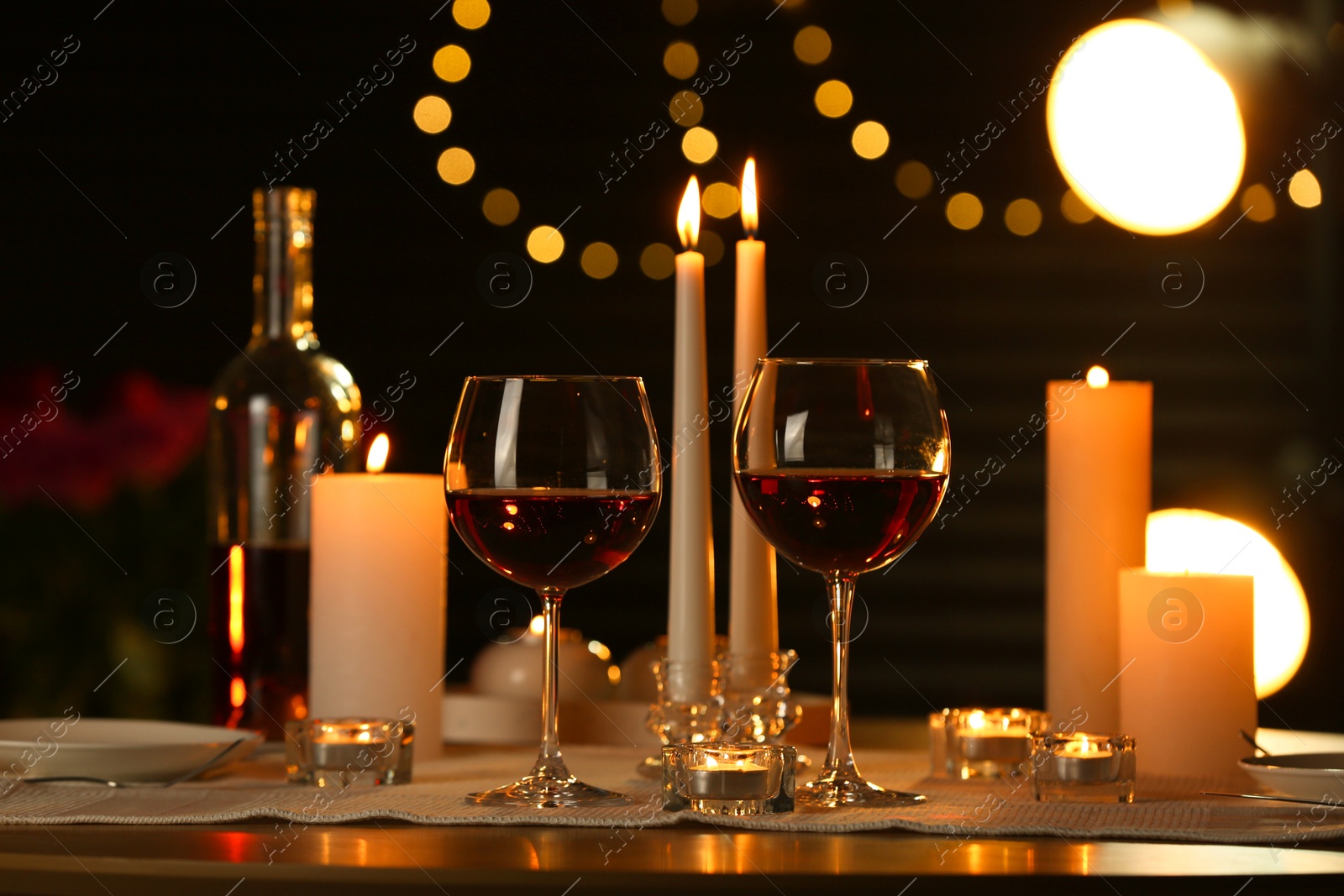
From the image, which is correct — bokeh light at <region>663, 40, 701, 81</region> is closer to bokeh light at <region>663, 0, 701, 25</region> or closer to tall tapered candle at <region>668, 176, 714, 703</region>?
bokeh light at <region>663, 0, 701, 25</region>

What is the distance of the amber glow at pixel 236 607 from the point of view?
1.20m

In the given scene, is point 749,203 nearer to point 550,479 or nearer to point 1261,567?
point 550,479

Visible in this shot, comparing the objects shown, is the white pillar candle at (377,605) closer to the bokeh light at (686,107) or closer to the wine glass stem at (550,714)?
the wine glass stem at (550,714)

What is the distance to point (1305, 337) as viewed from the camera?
3227 mm

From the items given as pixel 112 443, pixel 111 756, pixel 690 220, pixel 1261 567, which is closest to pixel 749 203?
pixel 690 220

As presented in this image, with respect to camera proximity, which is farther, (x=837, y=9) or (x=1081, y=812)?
(x=837, y=9)

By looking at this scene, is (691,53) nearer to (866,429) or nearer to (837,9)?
(837,9)

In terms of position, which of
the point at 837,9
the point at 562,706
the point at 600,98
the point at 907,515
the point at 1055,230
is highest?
the point at 837,9

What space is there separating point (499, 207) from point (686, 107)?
1.45 feet

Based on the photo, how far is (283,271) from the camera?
129 cm

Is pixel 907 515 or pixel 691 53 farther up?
pixel 691 53

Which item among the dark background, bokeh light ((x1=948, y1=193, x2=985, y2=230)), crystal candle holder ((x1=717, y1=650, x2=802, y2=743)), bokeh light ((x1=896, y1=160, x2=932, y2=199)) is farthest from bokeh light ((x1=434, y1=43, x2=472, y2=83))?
crystal candle holder ((x1=717, y1=650, x2=802, y2=743))

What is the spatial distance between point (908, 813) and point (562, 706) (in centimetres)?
47

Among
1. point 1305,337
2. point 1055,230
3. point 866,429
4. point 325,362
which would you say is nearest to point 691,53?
point 1055,230
